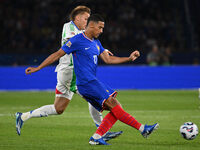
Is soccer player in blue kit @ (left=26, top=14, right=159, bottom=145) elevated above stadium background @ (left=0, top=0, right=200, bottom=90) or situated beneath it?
elevated above

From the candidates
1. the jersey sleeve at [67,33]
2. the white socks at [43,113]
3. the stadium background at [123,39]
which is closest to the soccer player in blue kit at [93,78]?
the jersey sleeve at [67,33]

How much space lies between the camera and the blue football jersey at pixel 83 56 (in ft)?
22.7

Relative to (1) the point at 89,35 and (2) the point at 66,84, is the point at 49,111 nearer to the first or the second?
(2) the point at 66,84

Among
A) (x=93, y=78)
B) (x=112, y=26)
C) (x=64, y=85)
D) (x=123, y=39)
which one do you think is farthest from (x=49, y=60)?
(x=112, y=26)

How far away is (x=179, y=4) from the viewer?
2606 cm

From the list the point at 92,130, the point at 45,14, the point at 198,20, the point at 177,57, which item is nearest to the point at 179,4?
the point at 198,20

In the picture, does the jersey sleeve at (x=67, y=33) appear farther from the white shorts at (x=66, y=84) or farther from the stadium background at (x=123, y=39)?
the stadium background at (x=123, y=39)

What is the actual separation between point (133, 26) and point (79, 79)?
1947 centimetres

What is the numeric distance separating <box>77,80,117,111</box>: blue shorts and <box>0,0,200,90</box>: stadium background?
524 inches

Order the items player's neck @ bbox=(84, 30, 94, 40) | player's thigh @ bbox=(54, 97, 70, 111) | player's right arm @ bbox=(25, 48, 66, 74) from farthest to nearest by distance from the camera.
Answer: player's thigh @ bbox=(54, 97, 70, 111) < player's neck @ bbox=(84, 30, 94, 40) < player's right arm @ bbox=(25, 48, 66, 74)

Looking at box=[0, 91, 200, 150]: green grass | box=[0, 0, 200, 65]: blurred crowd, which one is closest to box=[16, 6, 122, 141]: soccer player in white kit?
box=[0, 91, 200, 150]: green grass

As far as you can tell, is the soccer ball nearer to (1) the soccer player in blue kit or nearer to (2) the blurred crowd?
(1) the soccer player in blue kit

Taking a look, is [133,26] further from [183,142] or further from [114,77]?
[183,142]

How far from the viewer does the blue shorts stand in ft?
22.3
